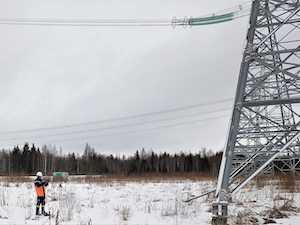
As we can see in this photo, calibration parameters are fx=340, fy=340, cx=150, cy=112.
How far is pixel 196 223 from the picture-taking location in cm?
813

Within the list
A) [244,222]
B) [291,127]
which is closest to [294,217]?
[244,222]

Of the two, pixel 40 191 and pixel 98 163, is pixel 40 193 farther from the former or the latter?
pixel 98 163

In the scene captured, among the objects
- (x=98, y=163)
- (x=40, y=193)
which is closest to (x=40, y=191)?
(x=40, y=193)

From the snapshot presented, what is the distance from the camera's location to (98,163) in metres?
87.0

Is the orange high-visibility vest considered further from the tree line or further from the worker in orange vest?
the tree line

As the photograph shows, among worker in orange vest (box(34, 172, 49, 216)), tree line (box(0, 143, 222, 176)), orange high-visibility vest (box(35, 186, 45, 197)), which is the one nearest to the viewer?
worker in orange vest (box(34, 172, 49, 216))

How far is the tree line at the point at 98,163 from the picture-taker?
77500 millimetres

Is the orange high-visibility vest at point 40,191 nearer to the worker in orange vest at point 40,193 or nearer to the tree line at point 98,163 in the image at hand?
the worker in orange vest at point 40,193

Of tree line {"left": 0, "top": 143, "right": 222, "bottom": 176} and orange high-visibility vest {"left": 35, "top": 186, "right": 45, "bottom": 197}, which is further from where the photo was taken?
tree line {"left": 0, "top": 143, "right": 222, "bottom": 176}

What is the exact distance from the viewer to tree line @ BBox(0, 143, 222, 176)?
7750 cm

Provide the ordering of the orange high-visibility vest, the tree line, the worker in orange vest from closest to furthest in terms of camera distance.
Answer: the worker in orange vest
the orange high-visibility vest
the tree line

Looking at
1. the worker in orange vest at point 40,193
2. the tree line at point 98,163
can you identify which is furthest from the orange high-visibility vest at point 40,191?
the tree line at point 98,163

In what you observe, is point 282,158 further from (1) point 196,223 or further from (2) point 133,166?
(2) point 133,166

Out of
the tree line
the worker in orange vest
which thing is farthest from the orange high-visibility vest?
the tree line
